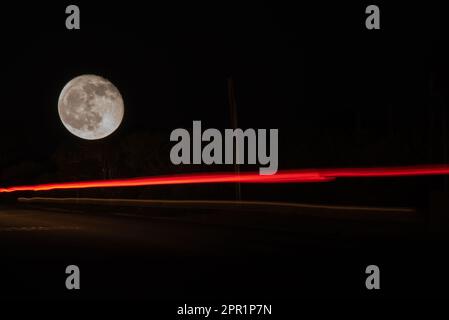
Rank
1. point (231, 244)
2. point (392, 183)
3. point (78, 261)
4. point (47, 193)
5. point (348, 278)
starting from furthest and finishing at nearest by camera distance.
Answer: point (47, 193) < point (392, 183) < point (231, 244) < point (78, 261) < point (348, 278)

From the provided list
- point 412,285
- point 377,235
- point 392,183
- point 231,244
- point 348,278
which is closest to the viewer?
point 412,285

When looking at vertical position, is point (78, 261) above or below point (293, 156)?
below

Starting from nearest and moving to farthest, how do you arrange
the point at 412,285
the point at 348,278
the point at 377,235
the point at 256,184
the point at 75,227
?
1. the point at 412,285
2. the point at 348,278
3. the point at 377,235
4. the point at 75,227
5. the point at 256,184

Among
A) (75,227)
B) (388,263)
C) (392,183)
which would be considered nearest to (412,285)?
(388,263)

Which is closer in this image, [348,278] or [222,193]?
[348,278]

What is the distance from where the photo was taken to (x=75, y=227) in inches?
883

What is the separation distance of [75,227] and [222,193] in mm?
14465

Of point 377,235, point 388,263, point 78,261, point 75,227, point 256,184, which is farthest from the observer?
point 256,184

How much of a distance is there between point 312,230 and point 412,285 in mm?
9070

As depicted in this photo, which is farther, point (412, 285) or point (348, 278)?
point (348, 278)

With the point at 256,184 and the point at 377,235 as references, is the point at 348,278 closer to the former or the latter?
the point at 377,235

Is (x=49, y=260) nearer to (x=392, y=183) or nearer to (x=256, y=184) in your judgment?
(x=392, y=183)

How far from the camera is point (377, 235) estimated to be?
17.4 metres

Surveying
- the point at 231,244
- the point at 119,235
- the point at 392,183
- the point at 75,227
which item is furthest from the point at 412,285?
the point at 392,183
